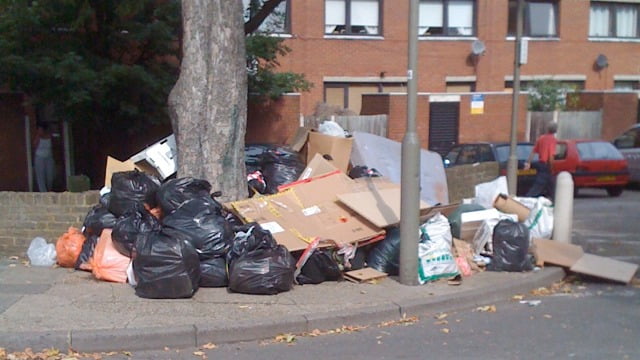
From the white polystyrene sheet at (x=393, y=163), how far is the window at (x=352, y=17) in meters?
12.9

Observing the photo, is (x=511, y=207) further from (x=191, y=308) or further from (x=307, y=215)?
(x=191, y=308)

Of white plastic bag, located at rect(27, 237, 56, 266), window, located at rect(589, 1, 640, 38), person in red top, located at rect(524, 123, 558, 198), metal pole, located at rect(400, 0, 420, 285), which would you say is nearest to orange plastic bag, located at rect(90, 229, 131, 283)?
white plastic bag, located at rect(27, 237, 56, 266)

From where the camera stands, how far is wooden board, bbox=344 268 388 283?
8258mm

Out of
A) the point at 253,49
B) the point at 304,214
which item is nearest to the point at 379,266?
the point at 304,214

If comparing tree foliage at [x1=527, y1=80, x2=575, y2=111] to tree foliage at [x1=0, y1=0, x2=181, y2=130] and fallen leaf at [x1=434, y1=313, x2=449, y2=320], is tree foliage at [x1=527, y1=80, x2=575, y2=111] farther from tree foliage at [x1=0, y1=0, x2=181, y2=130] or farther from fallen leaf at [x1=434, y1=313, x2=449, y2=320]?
fallen leaf at [x1=434, y1=313, x2=449, y2=320]

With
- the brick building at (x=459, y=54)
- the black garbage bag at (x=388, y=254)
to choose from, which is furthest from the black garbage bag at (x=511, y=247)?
the brick building at (x=459, y=54)

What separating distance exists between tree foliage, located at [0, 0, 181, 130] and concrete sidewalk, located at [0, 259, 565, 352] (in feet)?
18.7

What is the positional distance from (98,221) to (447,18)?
63.6ft

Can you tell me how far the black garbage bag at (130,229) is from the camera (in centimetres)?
791

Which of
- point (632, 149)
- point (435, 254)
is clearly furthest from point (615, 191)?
point (435, 254)

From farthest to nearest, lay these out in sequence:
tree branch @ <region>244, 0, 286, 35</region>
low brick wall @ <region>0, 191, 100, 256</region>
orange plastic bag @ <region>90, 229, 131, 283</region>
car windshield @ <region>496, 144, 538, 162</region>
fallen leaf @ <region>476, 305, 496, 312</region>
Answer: car windshield @ <region>496, 144, 538, 162</region>, tree branch @ <region>244, 0, 286, 35</region>, low brick wall @ <region>0, 191, 100, 256</region>, orange plastic bag @ <region>90, 229, 131, 283</region>, fallen leaf @ <region>476, 305, 496, 312</region>

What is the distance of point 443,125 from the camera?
74.6 feet

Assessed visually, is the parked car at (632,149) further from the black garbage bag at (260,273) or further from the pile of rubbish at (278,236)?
the black garbage bag at (260,273)

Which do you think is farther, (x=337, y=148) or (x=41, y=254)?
(x=337, y=148)
